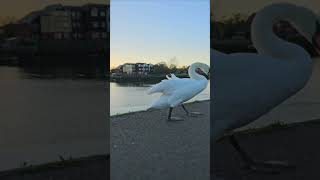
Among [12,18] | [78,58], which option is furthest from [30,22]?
[78,58]

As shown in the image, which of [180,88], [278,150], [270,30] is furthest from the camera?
[278,150]

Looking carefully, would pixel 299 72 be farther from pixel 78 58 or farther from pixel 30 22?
pixel 30 22

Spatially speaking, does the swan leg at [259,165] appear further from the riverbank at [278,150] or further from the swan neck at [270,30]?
the swan neck at [270,30]

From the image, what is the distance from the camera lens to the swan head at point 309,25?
14.8 ft

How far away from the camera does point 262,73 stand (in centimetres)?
450

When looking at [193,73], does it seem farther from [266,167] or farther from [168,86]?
[266,167]

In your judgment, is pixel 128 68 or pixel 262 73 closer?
pixel 128 68

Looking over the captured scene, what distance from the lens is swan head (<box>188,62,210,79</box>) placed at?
14.0 ft

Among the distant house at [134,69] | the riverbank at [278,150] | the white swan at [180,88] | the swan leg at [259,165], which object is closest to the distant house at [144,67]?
the distant house at [134,69]

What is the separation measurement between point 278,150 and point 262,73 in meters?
0.59

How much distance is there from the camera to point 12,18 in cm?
412

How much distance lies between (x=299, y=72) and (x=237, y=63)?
0.49 m

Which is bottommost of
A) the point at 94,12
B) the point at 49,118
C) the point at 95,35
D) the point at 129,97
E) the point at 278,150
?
the point at 278,150

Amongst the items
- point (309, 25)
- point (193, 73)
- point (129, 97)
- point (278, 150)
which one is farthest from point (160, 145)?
point (309, 25)
